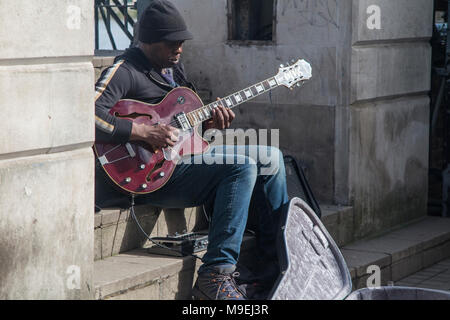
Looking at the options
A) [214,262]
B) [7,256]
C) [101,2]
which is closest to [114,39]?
[101,2]

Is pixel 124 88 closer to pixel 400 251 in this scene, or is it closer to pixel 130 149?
pixel 130 149

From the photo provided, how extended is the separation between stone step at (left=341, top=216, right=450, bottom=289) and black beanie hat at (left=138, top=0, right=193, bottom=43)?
1715 millimetres

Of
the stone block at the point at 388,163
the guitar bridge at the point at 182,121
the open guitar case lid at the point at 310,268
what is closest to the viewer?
the open guitar case lid at the point at 310,268

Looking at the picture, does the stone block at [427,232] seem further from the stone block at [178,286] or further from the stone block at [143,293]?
the stone block at [143,293]

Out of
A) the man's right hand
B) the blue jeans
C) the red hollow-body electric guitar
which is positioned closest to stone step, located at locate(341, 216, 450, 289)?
the blue jeans

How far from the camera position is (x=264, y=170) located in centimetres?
472

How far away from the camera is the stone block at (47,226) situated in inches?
138

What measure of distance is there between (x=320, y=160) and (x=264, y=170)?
1243 millimetres

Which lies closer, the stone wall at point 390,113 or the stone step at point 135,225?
the stone step at point 135,225

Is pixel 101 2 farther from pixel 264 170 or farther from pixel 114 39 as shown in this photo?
pixel 264 170

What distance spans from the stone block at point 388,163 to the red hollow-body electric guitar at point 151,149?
1.38 metres

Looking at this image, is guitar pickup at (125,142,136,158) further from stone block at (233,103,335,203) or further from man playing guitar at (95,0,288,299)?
stone block at (233,103,335,203)

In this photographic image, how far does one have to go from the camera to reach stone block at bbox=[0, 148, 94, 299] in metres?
3.51

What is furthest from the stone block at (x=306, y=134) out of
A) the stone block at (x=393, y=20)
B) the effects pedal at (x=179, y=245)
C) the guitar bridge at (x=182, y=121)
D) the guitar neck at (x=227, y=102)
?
the effects pedal at (x=179, y=245)
